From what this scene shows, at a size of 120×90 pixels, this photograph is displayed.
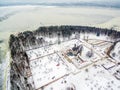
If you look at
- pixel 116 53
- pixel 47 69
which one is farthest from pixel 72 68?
pixel 116 53

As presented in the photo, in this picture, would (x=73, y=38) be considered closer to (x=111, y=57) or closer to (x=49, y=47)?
(x=49, y=47)

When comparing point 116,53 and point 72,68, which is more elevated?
point 116,53

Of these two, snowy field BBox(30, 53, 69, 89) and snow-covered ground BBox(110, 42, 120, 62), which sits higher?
snow-covered ground BBox(110, 42, 120, 62)

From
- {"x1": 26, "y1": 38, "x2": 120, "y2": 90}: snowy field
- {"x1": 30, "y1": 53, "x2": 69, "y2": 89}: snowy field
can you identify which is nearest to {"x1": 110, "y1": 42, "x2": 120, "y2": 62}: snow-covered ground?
{"x1": 26, "y1": 38, "x2": 120, "y2": 90}: snowy field

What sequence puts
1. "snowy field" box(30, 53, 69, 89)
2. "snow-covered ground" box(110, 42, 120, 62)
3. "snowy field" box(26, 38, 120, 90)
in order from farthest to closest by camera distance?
"snow-covered ground" box(110, 42, 120, 62)
"snowy field" box(30, 53, 69, 89)
"snowy field" box(26, 38, 120, 90)

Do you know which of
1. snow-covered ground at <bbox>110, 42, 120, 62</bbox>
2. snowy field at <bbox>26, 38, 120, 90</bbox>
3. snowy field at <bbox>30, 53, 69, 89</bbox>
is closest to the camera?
snowy field at <bbox>26, 38, 120, 90</bbox>

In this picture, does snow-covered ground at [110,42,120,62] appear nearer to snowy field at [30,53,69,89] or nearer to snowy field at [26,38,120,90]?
snowy field at [26,38,120,90]

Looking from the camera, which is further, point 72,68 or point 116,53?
point 116,53

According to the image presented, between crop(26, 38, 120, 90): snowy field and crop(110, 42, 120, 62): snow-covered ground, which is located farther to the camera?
crop(110, 42, 120, 62): snow-covered ground

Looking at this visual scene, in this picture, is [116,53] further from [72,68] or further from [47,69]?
[47,69]

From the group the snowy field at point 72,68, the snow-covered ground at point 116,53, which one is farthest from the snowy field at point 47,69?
the snow-covered ground at point 116,53

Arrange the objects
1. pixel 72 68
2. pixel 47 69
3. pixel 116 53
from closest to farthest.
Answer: pixel 47 69 → pixel 72 68 → pixel 116 53

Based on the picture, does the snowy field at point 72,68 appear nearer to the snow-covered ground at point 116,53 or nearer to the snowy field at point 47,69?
the snowy field at point 47,69
